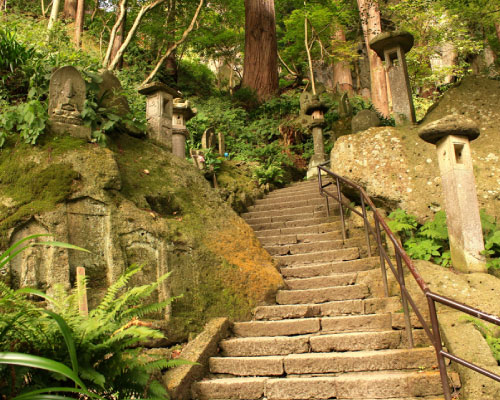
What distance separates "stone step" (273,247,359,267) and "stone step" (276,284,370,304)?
0.80m

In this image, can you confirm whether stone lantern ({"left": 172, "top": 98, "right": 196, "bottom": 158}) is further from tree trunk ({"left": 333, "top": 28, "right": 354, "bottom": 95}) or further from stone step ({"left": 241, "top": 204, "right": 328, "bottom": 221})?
tree trunk ({"left": 333, "top": 28, "right": 354, "bottom": 95})

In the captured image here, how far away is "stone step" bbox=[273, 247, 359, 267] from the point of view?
552 centimetres

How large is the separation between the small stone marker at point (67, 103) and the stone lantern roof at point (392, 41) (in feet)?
19.9

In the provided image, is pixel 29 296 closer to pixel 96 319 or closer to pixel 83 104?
pixel 96 319

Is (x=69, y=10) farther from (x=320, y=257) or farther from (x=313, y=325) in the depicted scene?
(x=313, y=325)


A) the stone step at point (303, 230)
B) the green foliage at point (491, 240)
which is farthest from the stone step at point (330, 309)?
the stone step at point (303, 230)

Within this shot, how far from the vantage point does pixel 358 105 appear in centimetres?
1541

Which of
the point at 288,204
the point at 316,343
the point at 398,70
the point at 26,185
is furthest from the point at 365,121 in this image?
the point at 26,185

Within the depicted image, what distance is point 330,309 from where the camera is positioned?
433 centimetres

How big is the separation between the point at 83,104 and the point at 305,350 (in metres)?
3.82

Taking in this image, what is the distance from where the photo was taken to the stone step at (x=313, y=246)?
5.84 metres

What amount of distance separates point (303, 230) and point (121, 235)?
11.0ft

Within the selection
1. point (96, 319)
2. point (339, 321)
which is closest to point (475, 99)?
point (339, 321)

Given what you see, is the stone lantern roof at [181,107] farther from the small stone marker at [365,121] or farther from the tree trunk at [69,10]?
the tree trunk at [69,10]
